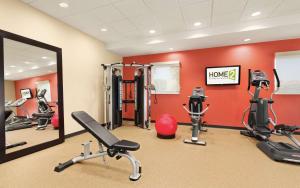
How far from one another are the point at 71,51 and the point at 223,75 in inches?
182

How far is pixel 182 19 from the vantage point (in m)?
3.74

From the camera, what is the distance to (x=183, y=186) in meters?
1.94

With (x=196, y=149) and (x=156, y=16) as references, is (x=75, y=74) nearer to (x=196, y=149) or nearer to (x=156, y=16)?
(x=156, y=16)

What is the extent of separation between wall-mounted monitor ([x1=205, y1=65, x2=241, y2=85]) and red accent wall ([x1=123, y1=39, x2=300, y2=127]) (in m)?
0.14

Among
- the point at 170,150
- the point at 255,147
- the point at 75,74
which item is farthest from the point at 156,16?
the point at 255,147

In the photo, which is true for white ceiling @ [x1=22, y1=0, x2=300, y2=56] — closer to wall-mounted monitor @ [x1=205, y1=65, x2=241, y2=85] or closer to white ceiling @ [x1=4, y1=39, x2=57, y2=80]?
wall-mounted monitor @ [x1=205, y1=65, x2=241, y2=85]

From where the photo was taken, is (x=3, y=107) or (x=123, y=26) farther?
(x=123, y=26)

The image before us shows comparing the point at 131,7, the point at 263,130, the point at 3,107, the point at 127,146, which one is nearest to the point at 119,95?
the point at 131,7

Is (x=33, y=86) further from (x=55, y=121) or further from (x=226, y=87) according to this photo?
(x=226, y=87)

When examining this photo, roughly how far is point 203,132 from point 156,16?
3445mm

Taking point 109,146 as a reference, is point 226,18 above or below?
above

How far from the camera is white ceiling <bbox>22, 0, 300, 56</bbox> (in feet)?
10.2

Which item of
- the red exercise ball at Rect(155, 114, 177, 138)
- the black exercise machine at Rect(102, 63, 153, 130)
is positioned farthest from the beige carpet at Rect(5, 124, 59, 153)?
the red exercise ball at Rect(155, 114, 177, 138)

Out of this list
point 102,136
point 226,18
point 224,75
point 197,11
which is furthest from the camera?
point 224,75
